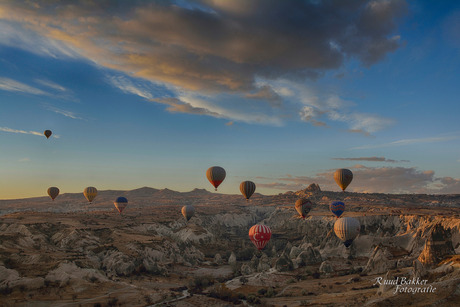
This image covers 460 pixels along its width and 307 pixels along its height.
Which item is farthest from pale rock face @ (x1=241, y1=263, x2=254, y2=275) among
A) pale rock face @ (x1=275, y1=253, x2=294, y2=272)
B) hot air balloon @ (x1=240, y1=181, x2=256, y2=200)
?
hot air balloon @ (x1=240, y1=181, x2=256, y2=200)

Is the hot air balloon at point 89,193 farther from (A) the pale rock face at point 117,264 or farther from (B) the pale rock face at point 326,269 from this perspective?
(B) the pale rock face at point 326,269

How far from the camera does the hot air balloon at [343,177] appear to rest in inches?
3465

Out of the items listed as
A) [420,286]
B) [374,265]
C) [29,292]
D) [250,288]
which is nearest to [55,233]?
[29,292]

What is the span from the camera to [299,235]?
408ft

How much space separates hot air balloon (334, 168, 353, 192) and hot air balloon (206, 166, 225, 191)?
32.0 metres

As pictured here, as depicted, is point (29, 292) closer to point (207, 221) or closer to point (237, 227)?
point (207, 221)

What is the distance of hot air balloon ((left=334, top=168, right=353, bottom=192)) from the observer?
88000 millimetres

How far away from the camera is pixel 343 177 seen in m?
88.1

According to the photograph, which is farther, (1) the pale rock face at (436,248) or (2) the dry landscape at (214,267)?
(1) the pale rock face at (436,248)

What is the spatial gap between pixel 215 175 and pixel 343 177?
34881 mm

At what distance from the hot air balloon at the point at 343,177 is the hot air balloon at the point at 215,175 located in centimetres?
3195

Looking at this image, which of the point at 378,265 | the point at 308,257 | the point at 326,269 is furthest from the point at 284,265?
the point at 378,265

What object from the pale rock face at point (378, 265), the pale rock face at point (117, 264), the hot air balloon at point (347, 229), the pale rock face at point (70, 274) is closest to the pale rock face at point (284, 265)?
the hot air balloon at point (347, 229)

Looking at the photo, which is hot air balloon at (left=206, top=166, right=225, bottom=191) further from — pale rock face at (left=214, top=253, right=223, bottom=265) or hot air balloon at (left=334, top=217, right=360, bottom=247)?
hot air balloon at (left=334, top=217, right=360, bottom=247)
